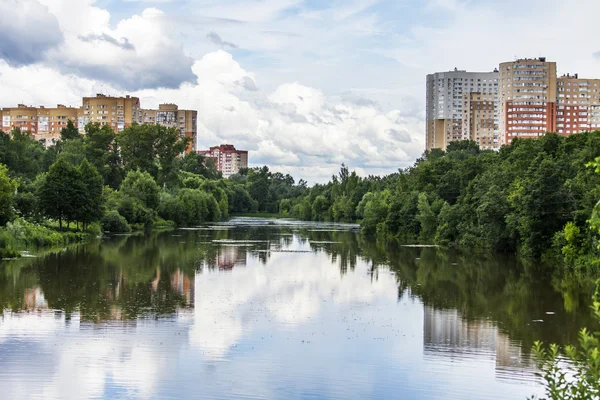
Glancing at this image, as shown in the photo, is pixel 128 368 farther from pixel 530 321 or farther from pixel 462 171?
pixel 462 171

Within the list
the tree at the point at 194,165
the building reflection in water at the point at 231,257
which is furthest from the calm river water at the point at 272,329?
the tree at the point at 194,165

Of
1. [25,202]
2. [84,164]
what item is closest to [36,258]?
[25,202]

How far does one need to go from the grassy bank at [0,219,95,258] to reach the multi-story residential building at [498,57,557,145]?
8717 centimetres

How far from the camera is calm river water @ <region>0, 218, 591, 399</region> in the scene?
47.6ft

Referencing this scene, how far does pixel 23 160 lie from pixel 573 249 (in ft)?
194

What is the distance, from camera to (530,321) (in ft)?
72.7

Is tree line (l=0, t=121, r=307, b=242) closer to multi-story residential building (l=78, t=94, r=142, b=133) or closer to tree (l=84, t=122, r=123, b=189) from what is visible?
tree (l=84, t=122, r=123, b=189)

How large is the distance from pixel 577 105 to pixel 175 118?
93.7 m

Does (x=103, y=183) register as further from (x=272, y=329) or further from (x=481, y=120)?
(x=481, y=120)

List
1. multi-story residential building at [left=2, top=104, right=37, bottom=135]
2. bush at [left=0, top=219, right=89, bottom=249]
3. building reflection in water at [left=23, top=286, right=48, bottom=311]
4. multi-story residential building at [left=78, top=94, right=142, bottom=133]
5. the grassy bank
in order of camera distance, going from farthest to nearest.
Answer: multi-story residential building at [left=2, top=104, right=37, bottom=135]
multi-story residential building at [left=78, top=94, right=142, bottom=133]
bush at [left=0, top=219, right=89, bottom=249]
the grassy bank
building reflection in water at [left=23, top=286, right=48, bottom=311]

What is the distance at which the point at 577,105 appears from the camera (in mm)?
127375

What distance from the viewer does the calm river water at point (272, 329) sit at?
1452 centimetres

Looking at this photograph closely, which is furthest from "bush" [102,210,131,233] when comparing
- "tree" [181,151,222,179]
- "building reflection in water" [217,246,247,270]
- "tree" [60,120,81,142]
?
"tree" [181,151,222,179]

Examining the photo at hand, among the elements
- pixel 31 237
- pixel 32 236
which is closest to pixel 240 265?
pixel 31 237
